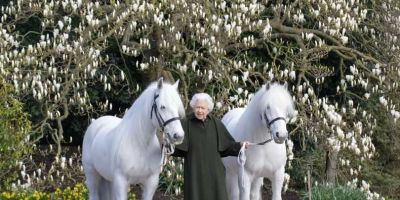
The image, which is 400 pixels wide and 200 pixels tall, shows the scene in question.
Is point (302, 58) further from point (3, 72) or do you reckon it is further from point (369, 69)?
point (3, 72)

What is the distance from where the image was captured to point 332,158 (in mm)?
11078

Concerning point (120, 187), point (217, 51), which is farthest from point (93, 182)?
point (217, 51)

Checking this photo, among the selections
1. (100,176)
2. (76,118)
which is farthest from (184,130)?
(76,118)

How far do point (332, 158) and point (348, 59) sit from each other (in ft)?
5.44

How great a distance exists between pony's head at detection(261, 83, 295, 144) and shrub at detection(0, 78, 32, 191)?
373 centimetres

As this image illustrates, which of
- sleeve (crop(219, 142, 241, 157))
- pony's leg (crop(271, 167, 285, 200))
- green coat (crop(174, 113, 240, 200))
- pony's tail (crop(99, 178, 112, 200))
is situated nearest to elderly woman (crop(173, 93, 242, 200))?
green coat (crop(174, 113, 240, 200))

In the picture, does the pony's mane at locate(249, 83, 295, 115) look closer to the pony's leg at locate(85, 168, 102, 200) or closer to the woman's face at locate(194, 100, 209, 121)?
the woman's face at locate(194, 100, 209, 121)

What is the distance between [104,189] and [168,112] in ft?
5.49

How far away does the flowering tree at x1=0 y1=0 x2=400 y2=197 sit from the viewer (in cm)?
1000

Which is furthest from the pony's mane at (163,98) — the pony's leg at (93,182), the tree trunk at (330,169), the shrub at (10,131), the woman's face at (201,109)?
the tree trunk at (330,169)

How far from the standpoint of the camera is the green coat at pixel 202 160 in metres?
6.46

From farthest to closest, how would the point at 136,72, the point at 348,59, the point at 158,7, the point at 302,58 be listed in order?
the point at 136,72
the point at 348,59
the point at 302,58
the point at 158,7

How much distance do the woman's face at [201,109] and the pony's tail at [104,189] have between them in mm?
1457

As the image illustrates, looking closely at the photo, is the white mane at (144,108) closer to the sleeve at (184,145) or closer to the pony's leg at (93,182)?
the sleeve at (184,145)
